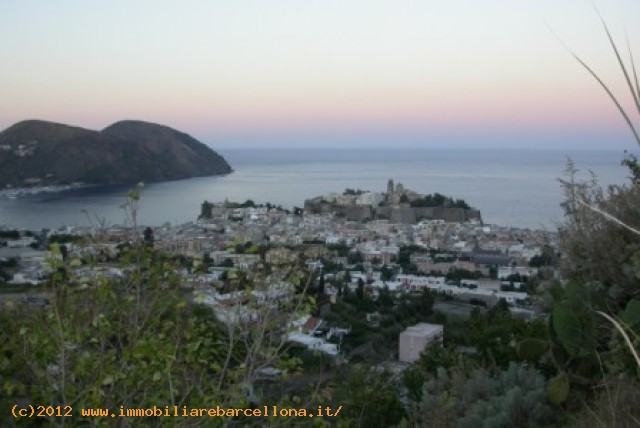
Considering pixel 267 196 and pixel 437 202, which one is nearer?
pixel 437 202

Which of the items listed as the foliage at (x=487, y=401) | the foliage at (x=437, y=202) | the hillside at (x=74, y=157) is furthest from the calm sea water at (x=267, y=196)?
the hillside at (x=74, y=157)

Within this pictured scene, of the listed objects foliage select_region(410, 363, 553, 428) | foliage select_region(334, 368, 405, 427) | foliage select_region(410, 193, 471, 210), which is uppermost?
foliage select_region(410, 363, 553, 428)

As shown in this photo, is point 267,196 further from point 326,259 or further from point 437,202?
point 326,259

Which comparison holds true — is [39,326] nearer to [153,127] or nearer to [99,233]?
[99,233]

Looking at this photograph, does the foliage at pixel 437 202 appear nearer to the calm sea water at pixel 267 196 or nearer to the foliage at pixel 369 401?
the calm sea water at pixel 267 196

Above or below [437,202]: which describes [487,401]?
above

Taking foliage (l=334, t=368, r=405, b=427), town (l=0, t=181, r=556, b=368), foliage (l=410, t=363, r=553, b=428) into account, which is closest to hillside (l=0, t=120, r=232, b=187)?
town (l=0, t=181, r=556, b=368)

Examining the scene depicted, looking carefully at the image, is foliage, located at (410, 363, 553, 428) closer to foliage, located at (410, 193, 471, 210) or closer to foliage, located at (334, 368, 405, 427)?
foliage, located at (334, 368, 405, 427)

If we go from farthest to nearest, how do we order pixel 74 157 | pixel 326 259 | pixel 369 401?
pixel 74 157 → pixel 326 259 → pixel 369 401

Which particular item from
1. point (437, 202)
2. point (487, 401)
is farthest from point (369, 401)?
point (437, 202)
